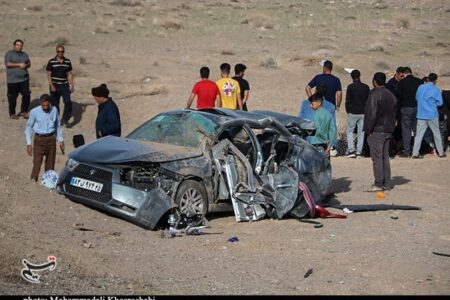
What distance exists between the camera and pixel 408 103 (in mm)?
17953

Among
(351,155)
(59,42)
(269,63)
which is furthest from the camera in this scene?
(59,42)

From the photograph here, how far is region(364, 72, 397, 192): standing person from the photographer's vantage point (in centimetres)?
1415

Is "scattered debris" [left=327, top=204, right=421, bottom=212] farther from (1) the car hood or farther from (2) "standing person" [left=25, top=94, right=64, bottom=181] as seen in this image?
(2) "standing person" [left=25, top=94, right=64, bottom=181]

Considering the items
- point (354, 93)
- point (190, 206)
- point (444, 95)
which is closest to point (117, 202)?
point (190, 206)

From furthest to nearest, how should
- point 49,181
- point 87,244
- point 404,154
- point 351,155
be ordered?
1. point 404,154
2. point 351,155
3. point 49,181
4. point 87,244

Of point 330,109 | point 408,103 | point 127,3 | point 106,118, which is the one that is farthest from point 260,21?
point 106,118

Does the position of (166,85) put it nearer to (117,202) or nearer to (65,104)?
(65,104)

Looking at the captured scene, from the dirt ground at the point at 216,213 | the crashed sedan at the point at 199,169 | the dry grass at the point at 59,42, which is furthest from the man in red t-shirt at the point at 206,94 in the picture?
the dry grass at the point at 59,42

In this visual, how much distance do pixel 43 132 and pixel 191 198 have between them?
364 cm

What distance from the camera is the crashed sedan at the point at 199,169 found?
10.8 metres

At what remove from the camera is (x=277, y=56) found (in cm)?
3212

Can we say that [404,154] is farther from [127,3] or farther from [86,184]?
[127,3]

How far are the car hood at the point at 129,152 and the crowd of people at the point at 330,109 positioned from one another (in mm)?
1342

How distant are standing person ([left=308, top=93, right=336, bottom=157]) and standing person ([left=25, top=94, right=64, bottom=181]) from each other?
406cm
